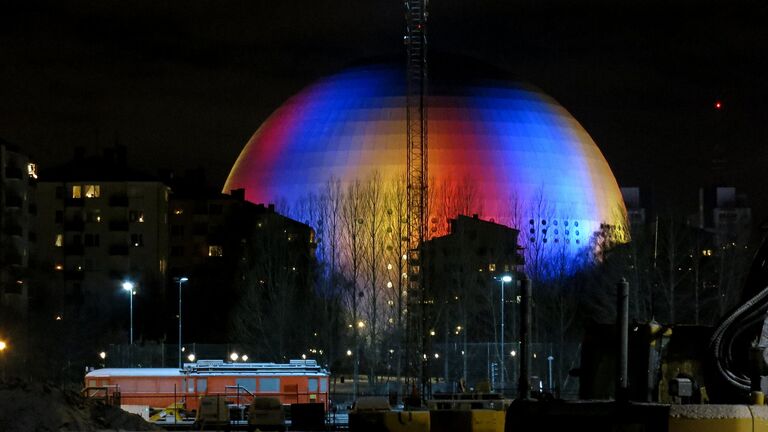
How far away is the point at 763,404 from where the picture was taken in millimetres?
27156

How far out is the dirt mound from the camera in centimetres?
3766

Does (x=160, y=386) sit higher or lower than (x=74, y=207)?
lower

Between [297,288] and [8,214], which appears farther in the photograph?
[8,214]

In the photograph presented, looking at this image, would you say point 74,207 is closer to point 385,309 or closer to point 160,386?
point 385,309

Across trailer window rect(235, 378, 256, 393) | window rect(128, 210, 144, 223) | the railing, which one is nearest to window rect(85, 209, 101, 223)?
window rect(128, 210, 144, 223)

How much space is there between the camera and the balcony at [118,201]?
421 ft

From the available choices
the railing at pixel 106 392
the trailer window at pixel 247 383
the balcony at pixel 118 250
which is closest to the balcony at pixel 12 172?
the balcony at pixel 118 250

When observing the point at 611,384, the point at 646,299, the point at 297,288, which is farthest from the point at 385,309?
the point at 611,384

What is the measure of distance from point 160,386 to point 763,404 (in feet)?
156

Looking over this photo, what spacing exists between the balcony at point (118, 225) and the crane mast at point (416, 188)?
22.6 metres

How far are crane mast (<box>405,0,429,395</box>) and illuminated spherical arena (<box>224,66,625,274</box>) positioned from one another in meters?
2.27

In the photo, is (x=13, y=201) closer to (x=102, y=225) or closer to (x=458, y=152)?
(x=102, y=225)

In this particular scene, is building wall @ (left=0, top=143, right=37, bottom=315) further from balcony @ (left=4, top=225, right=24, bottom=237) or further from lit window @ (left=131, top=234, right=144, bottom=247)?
lit window @ (left=131, top=234, right=144, bottom=247)

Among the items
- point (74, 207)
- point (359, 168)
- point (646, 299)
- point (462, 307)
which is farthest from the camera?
point (359, 168)
